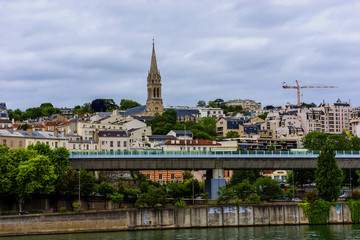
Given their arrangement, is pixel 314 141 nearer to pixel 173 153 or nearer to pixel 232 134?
pixel 232 134

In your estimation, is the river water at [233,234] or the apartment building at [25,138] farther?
the apartment building at [25,138]

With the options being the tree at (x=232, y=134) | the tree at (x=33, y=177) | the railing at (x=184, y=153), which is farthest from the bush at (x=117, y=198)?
the tree at (x=232, y=134)

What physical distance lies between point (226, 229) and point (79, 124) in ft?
271

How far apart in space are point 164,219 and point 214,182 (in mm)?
13765

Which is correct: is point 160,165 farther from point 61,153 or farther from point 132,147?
point 132,147

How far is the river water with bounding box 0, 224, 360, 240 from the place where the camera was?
6594 centimetres

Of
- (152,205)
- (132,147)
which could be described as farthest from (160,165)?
(132,147)

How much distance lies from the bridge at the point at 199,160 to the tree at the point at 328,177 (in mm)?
9567

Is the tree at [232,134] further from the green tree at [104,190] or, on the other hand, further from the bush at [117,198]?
the bush at [117,198]

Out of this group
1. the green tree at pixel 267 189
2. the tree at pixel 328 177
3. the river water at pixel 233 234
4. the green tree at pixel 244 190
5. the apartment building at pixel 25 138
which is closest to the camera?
the river water at pixel 233 234

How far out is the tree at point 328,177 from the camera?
77500mm

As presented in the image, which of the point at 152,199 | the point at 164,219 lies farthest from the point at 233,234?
the point at 152,199

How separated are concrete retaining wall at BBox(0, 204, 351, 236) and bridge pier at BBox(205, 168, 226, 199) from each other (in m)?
9.30

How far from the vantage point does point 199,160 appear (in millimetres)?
86312
